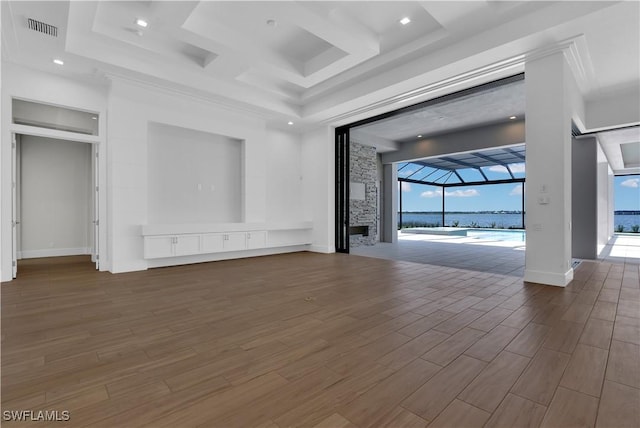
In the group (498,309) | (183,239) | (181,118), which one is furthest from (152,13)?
(498,309)

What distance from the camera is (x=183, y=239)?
5.79 metres

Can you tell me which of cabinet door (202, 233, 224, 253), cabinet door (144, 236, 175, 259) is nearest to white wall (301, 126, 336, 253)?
cabinet door (202, 233, 224, 253)

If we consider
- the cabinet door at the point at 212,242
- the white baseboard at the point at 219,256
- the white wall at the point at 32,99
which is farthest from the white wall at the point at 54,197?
the cabinet door at the point at 212,242

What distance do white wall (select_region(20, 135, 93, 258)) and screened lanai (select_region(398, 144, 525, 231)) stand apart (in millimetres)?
10479

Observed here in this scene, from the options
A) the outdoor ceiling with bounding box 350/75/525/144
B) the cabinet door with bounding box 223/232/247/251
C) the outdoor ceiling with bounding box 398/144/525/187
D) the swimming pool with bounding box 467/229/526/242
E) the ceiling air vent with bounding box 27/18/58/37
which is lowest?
the swimming pool with bounding box 467/229/526/242

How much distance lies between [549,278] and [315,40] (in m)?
4.89

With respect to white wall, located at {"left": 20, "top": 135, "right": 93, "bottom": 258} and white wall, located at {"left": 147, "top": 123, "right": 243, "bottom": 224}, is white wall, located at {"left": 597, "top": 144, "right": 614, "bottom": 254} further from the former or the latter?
white wall, located at {"left": 20, "top": 135, "right": 93, "bottom": 258}

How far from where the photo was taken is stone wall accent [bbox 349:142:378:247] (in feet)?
30.4

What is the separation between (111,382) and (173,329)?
0.84 m

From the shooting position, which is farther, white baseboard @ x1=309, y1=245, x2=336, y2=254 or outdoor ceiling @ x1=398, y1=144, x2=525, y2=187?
outdoor ceiling @ x1=398, y1=144, x2=525, y2=187

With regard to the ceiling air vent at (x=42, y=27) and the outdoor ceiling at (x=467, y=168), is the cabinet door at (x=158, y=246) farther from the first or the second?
Result: the outdoor ceiling at (x=467, y=168)

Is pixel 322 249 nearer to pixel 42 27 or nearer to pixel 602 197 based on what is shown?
pixel 42 27

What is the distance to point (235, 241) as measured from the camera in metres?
6.55

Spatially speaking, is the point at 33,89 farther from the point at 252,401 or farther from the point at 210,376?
the point at 252,401
